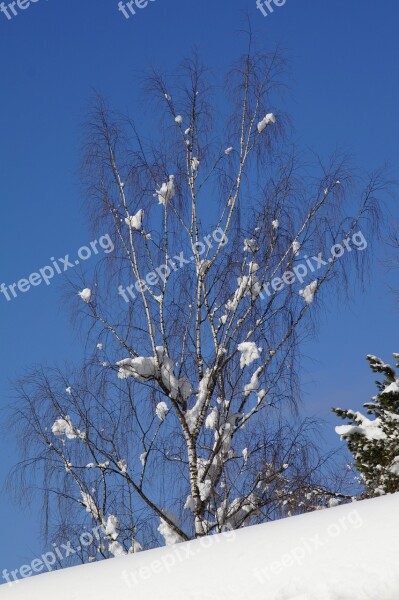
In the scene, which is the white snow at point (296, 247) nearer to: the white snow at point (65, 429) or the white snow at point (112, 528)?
the white snow at point (65, 429)

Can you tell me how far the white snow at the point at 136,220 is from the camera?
813 cm

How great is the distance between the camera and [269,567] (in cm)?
365

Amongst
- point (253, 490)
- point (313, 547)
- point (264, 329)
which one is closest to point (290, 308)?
point (264, 329)

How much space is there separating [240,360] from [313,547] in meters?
4.05

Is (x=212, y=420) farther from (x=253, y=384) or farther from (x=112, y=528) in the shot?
(x=112, y=528)

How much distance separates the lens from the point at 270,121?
28.0ft

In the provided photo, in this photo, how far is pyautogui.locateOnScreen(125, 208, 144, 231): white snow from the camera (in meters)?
8.13

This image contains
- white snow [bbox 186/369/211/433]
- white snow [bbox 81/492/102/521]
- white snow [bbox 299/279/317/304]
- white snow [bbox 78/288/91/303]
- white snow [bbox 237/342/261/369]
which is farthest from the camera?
white snow [bbox 81/492/102/521]

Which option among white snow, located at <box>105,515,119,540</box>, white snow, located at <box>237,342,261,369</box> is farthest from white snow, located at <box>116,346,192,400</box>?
white snow, located at <box>105,515,119,540</box>

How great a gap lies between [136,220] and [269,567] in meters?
5.10

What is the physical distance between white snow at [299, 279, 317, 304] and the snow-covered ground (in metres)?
3.46

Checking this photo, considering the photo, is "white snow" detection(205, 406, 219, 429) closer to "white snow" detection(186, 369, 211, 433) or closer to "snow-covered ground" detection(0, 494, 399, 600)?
"white snow" detection(186, 369, 211, 433)

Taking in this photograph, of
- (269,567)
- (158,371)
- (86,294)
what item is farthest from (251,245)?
(269,567)

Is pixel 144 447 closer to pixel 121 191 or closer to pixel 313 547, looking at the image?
pixel 121 191
